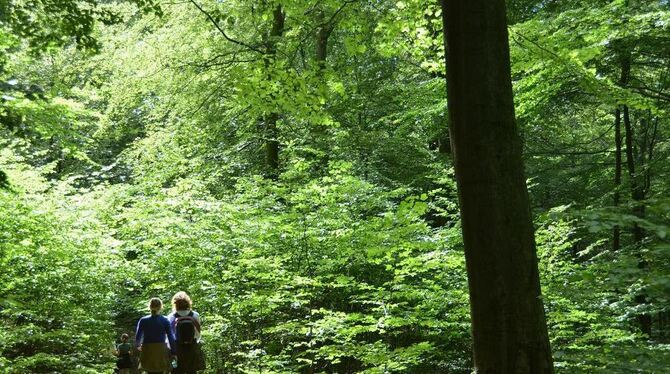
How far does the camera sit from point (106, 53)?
1437cm

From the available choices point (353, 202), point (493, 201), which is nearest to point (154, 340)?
point (353, 202)

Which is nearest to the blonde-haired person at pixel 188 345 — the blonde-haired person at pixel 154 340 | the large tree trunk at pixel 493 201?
the blonde-haired person at pixel 154 340

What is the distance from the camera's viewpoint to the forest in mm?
2947

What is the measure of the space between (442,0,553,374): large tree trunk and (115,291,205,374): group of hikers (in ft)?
15.8

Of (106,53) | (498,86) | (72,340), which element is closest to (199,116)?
(106,53)

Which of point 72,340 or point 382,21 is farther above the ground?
point 382,21

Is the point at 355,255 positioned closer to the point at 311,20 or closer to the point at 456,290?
the point at 456,290

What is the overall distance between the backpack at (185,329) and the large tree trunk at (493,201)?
15.7ft

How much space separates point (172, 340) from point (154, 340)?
0.80 ft

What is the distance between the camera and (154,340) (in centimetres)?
711

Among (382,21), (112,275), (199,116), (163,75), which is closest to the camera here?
(382,21)

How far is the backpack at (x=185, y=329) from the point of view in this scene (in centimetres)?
688

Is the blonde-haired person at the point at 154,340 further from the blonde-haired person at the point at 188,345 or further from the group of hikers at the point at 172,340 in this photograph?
the blonde-haired person at the point at 188,345

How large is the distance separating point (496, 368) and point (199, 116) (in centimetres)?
1281
